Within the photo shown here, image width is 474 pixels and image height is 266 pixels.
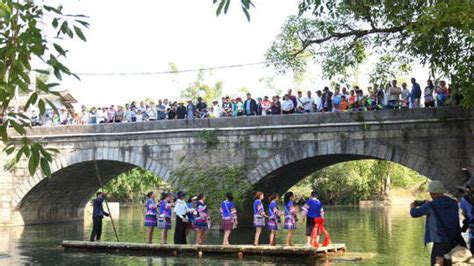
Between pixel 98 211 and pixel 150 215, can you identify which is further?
pixel 98 211

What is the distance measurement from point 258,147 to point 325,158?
267cm

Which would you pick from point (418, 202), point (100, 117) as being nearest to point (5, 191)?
point (100, 117)

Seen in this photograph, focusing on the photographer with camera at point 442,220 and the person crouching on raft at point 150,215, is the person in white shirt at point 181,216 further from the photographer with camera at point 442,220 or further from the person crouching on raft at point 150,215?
the photographer with camera at point 442,220

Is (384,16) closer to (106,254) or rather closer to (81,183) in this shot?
(106,254)

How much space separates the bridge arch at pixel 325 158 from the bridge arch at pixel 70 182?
3.87 metres

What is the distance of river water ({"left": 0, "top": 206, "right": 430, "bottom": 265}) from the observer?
46.5 feet

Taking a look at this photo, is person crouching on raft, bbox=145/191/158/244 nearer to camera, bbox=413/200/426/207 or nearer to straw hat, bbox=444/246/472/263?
camera, bbox=413/200/426/207

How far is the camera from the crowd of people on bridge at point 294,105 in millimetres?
19375

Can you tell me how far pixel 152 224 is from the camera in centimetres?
1662

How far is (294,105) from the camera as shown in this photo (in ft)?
71.5

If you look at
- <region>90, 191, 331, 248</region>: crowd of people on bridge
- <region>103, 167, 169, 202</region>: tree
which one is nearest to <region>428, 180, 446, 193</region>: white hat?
<region>90, 191, 331, 248</region>: crowd of people on bridge

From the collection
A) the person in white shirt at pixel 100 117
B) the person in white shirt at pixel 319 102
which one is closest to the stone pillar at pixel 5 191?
the person in white shirt at pixel 100 117

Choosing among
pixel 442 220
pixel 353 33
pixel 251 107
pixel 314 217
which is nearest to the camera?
pixel 442 220

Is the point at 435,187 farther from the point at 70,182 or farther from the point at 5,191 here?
the point at 70,182
